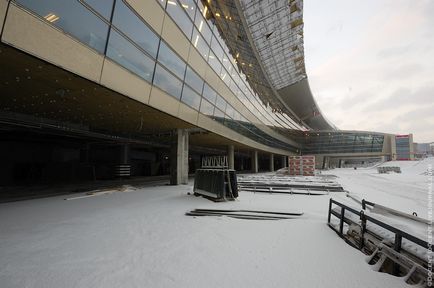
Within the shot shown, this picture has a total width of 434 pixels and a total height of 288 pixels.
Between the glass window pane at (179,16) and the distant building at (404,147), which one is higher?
the distant building at (404,147)

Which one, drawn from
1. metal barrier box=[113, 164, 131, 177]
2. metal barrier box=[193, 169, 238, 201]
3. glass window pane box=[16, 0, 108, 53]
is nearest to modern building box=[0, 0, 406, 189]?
glass window pane box=[16, 0, 108, 53]

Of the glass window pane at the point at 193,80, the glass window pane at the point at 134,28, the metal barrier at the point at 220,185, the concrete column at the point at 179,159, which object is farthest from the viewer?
the concrete column at the point at 179,159

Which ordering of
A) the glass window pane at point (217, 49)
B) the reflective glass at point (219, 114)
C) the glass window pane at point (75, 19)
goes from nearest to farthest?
the glass window pane at point (75, 19), the glass window pane at point (217, 49), the reflective glass at point (219, 114)

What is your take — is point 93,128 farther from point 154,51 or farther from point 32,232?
point 32,232

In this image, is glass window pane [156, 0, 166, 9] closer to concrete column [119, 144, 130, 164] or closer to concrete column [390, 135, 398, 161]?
concrete column [119, 144, 130, 164]

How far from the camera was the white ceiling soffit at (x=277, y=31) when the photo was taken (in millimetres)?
24731

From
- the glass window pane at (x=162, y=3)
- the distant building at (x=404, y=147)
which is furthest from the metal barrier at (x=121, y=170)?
the distant building at (x=404, y=147)

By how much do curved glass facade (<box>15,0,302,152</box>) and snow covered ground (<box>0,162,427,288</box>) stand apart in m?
6.34

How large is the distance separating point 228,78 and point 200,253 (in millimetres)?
20432

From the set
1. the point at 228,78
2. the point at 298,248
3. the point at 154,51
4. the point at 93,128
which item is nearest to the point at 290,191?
the point at 298,248

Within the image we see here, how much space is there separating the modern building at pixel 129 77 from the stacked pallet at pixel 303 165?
6.32m

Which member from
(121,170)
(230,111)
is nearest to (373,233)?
(230,111)

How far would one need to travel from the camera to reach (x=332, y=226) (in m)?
6.02

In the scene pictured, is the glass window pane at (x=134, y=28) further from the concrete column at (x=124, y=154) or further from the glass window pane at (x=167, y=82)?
the concrete column at (x=124, y=154)
